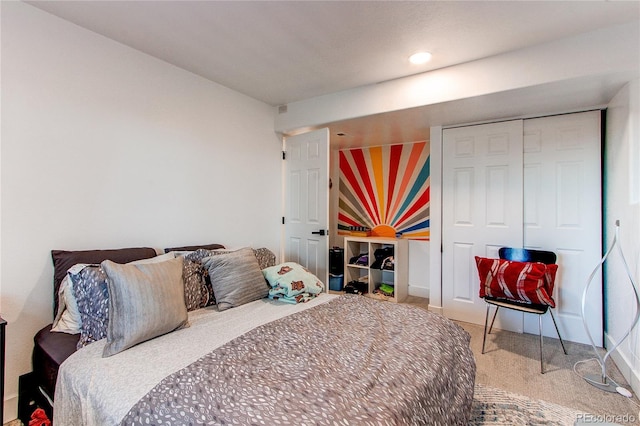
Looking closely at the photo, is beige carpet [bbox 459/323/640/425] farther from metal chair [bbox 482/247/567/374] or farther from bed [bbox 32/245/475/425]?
bed [bbox 32/245/475/425]

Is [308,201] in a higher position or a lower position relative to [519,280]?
higher

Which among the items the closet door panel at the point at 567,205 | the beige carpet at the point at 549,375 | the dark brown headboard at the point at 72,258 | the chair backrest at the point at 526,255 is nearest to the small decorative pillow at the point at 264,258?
the dark brown headboard at the point at 72,258

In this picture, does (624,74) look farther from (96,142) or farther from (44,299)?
(44,299)

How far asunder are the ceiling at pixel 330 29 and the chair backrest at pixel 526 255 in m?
1.74

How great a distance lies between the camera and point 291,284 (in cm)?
224

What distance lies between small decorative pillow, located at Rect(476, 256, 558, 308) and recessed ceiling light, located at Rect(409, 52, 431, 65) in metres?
1.74

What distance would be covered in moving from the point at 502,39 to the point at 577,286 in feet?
7.44

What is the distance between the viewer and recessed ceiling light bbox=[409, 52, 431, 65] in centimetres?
228

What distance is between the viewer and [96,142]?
2096mm

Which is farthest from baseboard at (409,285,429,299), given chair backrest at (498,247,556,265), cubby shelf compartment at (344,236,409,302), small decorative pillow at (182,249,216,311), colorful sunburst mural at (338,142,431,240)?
small decorative pillow at (182,249,216,311)

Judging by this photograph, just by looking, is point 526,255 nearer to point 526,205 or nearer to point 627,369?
point 526,205

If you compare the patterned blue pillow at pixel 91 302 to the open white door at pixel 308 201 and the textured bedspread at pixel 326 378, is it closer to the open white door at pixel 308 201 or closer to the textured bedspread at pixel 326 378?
the textured bedspread at pixel 326 378

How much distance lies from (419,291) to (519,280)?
1770 millimetres

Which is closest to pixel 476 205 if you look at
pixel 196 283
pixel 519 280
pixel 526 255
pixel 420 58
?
pixel 526 255
